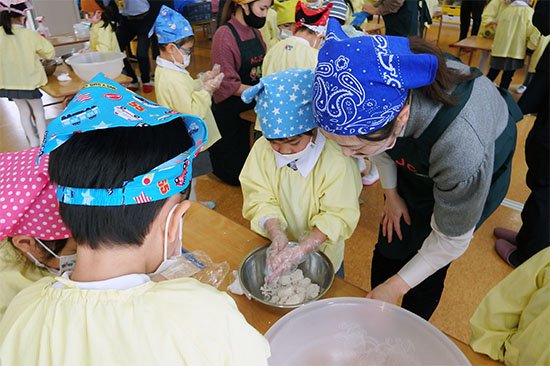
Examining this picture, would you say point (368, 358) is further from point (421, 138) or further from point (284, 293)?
point (421, 138)

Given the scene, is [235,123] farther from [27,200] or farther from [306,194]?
[27,200]

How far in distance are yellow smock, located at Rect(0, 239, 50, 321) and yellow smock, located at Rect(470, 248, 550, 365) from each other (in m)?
0.98

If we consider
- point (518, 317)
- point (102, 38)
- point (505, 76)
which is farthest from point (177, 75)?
point (505, 76)

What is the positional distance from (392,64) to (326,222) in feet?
1.77

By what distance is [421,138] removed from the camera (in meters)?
0.95

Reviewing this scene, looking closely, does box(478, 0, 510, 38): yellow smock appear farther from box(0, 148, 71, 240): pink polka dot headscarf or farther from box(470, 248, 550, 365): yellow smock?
box(0, 148, 71, 240): pink polka dot headscarf

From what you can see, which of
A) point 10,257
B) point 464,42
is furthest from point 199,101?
point 464,42

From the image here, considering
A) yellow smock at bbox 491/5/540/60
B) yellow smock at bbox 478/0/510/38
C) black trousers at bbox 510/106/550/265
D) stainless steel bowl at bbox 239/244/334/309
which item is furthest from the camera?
yellow smock at bbox 478/0/510/38

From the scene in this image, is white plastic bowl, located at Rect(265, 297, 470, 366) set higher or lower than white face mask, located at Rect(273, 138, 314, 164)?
lower

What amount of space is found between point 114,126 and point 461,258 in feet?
6.83

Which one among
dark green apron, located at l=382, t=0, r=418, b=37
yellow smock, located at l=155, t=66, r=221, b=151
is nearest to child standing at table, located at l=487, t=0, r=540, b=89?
dark green apron, located at l=382, t=0, r=418, b=37

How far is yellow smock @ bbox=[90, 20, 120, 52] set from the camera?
3.89 meters

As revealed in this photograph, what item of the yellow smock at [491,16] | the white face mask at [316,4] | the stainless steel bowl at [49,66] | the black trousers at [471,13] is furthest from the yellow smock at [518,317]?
the black trousers at [471,13]

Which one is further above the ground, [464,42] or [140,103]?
[140,103]
